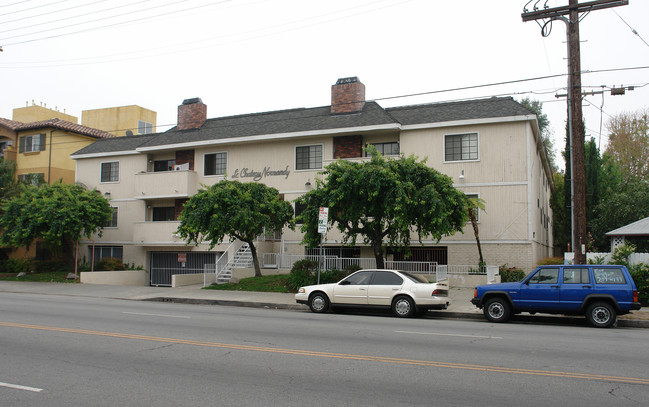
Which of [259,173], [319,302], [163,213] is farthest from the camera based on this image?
[163,213]

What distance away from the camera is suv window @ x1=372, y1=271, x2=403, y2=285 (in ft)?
50.7

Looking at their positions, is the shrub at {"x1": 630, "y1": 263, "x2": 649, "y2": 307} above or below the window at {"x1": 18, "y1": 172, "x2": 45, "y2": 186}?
below

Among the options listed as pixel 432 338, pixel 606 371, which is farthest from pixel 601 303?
pixel 606 371

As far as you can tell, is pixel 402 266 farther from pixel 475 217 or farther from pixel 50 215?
pixel 50 215

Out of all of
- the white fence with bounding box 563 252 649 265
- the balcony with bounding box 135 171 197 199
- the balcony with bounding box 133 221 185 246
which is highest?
the balcony with bounding box 135 171 197 199

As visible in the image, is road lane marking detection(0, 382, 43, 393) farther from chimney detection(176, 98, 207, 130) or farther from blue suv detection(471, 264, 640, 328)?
chimney detection(176, 98, 207, 130)

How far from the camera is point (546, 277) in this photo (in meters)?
14.1

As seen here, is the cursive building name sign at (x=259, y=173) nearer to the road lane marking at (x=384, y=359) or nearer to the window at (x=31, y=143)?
the window at (x=31, y=143)

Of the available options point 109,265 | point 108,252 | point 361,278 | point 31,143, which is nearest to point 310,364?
point 361,278

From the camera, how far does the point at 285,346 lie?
942 cm

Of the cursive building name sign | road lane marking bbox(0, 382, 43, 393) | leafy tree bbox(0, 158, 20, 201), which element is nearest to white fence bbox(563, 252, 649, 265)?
the cursive building name sign

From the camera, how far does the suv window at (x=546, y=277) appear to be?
14008 millimetres

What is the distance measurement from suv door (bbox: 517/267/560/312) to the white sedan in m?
2.20

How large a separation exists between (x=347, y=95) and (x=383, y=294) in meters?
15.8
